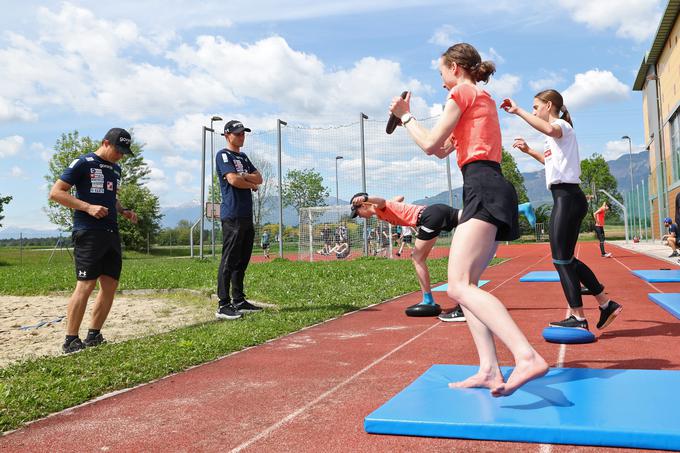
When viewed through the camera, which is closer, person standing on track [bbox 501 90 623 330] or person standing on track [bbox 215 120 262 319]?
person standing on track [bbox 501 90 623 330]

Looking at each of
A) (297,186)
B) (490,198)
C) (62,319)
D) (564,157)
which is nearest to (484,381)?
(490,198)

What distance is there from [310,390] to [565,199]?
2.43 meters

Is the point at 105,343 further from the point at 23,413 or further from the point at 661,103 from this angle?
the point at 661,103

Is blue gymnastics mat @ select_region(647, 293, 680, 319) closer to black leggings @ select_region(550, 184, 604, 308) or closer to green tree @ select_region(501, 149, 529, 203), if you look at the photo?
black leggings @ select_region(550, 184, 604, 308)

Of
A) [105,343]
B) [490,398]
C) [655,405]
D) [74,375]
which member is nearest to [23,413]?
[74,375]

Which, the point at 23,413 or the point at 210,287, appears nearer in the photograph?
the point at 23,413

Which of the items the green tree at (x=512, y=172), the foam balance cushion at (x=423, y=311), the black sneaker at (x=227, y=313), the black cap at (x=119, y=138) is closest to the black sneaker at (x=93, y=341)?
the black sneaker at (x=227, y=313)

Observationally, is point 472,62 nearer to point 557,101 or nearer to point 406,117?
point 406,117

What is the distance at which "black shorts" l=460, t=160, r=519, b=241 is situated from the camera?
2.90 m

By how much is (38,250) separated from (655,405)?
39.9 meters

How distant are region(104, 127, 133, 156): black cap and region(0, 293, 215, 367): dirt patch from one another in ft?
6.34

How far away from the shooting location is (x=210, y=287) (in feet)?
31.0

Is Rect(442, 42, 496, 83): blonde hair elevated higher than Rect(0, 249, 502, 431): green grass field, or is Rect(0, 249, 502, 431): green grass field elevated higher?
Rect(442, 42, 496, 83): blonde hair

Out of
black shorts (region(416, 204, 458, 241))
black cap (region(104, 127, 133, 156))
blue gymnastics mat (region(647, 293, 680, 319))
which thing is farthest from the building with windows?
black cap (region(104, 127, 133, 156))
